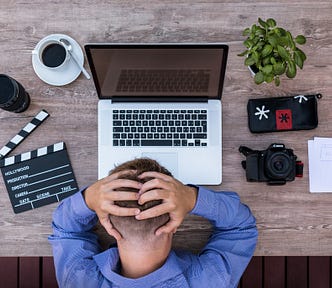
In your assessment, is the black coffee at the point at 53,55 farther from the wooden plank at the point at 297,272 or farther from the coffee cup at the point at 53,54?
the wooden plank at the point at 297,272

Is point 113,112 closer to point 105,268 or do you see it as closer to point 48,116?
point 48,116

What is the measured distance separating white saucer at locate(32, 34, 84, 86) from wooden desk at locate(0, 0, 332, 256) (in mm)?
19

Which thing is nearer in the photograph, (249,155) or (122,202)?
(122,202)

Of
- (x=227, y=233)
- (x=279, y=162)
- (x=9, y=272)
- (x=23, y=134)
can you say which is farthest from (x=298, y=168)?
(x=9, y=272)

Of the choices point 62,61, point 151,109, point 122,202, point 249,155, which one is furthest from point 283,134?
point 62,61

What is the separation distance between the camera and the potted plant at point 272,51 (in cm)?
94

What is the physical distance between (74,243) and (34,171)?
8.4 inches

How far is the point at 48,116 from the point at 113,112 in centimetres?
17

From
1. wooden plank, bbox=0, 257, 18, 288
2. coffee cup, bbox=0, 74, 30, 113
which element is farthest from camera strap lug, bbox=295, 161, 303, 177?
wooden plank, bbox=0, 257, 18, 288

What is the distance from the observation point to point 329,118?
3.70 ft

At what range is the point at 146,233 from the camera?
2.94ft

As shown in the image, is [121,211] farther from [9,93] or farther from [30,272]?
[30,272]

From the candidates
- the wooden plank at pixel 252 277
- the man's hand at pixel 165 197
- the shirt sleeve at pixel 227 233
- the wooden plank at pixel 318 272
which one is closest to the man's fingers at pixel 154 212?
the man's hand at pixel 165 197

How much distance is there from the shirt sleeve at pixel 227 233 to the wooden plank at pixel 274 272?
67 cm
